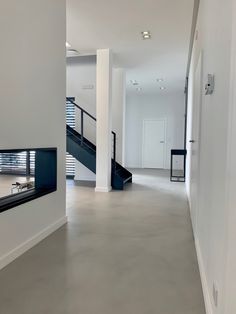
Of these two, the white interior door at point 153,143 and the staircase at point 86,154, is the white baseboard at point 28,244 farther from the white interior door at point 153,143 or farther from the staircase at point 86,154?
the white interior door at point 153,143

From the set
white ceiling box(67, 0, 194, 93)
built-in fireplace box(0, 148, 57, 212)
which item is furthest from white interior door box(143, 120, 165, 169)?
built-in fireplace box(0, 148, 57, 212)

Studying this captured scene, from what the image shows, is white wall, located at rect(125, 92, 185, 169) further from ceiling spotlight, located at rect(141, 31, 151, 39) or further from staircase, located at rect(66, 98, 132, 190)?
ceiling spotlight, located at rect(141, 31, 151, 39)

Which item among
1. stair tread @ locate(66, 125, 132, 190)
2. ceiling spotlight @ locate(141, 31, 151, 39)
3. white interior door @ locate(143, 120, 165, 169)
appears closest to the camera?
ceiling spotlight @ locate(141, 31, 151, 39)

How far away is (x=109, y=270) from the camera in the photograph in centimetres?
239

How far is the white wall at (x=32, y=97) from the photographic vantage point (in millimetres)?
2398

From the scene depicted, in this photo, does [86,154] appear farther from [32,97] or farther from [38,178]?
[32,97]

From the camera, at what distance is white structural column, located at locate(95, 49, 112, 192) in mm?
5699

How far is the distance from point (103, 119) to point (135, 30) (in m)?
1.92

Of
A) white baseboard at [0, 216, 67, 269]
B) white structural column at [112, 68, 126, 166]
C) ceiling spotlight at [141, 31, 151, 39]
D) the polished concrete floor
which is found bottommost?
the polished concrete floor

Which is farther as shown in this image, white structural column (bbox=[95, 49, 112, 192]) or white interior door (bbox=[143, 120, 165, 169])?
white interior door (bbox=[143, 120, 165, 169])

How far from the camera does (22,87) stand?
2.61 m

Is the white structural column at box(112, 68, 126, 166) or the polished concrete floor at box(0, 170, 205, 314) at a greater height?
the white structural column at box(112, 68, 126, 166)

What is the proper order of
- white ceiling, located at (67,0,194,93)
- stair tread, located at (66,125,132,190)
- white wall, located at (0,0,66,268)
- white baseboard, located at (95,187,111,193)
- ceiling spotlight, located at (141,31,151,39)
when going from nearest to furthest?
white wall, located at (0,0,66,268) < white ceiling, located at (67,0,194,93) < ceiling spotlight, located at (141,31,151,39) < white baseboard, located at (95,187,111,193) < stair tread, located at (66,125,132,190)

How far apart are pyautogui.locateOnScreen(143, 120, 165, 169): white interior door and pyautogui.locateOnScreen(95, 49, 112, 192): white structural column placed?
511 cm
